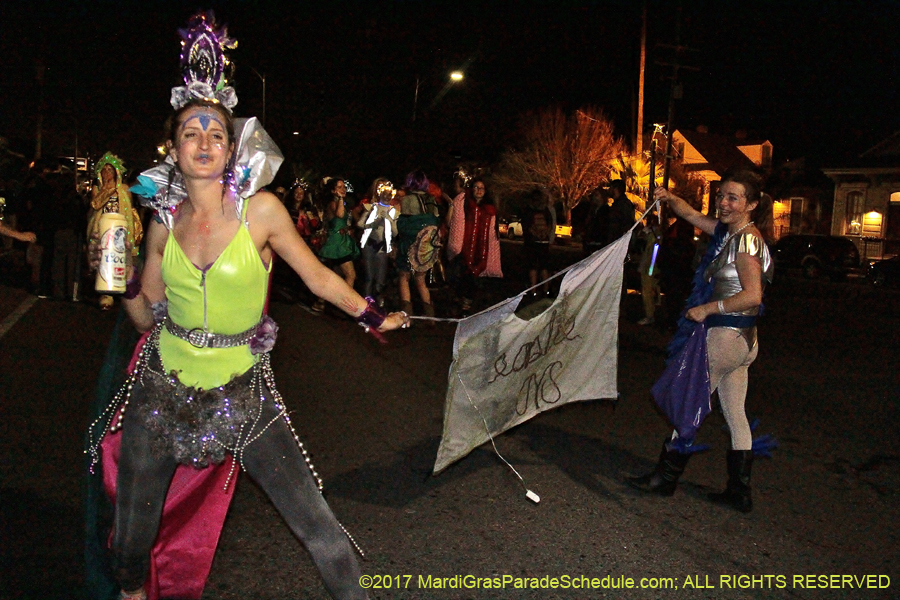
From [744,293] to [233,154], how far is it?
281cm

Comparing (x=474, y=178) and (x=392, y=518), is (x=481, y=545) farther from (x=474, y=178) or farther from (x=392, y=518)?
(x=474, y=178)

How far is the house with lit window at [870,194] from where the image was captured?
37656 mm

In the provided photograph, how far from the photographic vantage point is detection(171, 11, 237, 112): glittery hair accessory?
3.10 metres

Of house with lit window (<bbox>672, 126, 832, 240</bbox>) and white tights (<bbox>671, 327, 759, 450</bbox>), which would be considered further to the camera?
house with lit window (<bbox>672, 126, 832, 240</bbox>)

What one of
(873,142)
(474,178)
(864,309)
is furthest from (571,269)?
(873,142)

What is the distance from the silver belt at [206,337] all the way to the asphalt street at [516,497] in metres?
1.32

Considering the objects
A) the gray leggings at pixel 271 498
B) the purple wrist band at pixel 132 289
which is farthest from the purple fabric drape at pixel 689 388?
the purple wrist band at pixel 132 289

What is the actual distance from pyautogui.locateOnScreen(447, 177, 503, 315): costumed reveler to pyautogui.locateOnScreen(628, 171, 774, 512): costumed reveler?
24.2 feet

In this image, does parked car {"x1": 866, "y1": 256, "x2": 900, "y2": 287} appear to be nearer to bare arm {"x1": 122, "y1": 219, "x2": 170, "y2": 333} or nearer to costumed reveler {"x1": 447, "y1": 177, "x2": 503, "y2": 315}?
costumed reveler {"x1": 447, "y1": 177, "x2": 503, "y2": 315}

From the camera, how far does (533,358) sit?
5105 mm

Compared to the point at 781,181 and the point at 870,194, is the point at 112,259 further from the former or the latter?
the point at 781,181

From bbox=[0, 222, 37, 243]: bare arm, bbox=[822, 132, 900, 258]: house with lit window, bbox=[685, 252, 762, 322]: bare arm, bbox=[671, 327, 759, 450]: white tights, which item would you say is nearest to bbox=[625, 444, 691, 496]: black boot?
bbox=[671, 327, 759, 450]: white tights

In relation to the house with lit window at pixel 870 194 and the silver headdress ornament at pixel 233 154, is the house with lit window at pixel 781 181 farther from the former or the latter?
the silver headdress ornament at pixel 233 154

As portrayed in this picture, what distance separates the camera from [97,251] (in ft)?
10.6
